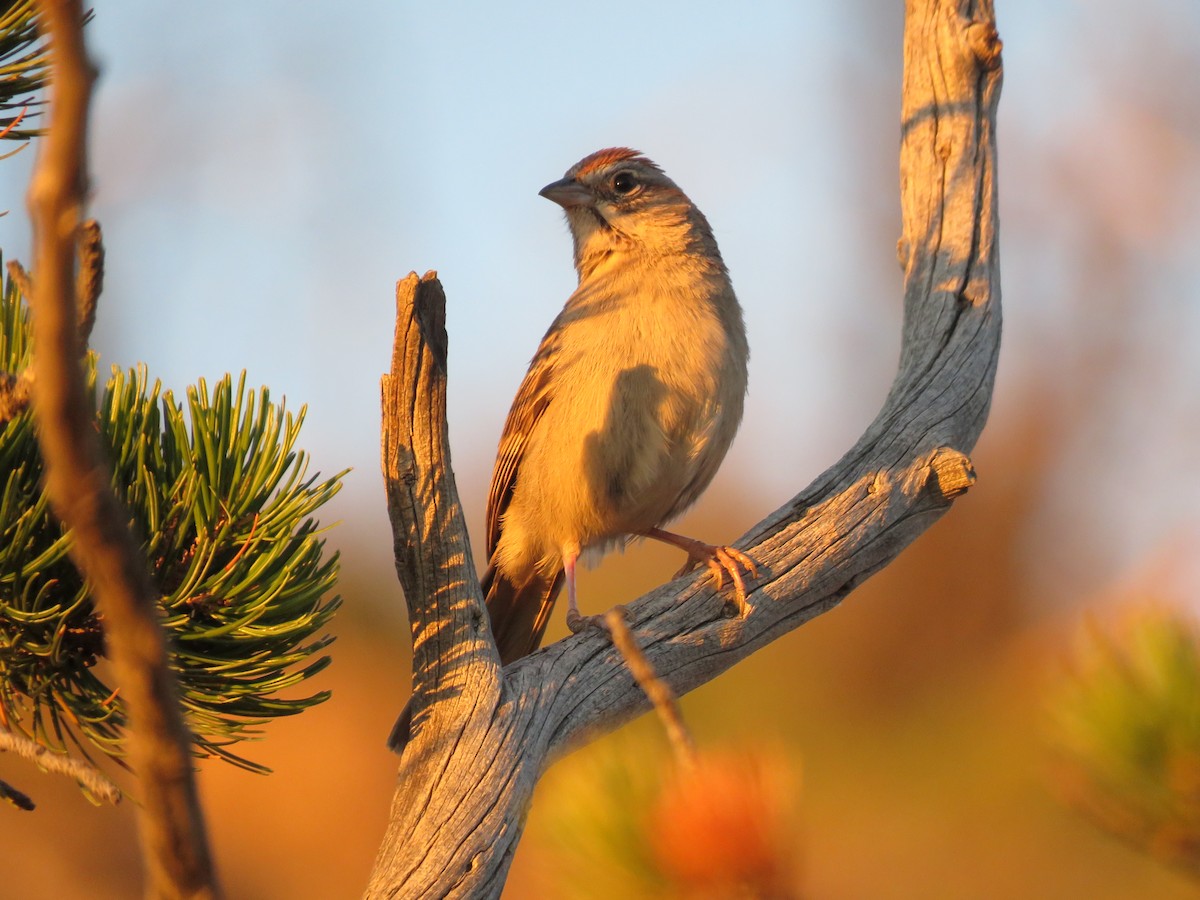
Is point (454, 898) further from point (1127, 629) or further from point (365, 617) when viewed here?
point (365, 617)

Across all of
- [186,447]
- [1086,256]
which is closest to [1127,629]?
[186,447]

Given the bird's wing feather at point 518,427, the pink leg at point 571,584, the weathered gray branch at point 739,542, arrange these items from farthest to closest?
1. the bird's wing feather at point 518,427
2. the pink leg at point 571,584
3. the weathered gray branch at point 739,542

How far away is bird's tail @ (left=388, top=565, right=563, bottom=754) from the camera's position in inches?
200

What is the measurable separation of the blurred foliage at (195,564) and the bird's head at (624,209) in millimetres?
3027

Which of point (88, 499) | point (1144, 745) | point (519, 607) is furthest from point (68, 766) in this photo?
point (519, 607)

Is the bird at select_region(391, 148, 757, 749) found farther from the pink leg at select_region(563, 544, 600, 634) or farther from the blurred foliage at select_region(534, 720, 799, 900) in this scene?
the blurred foliage at select_region(534, 720, 799, 900)

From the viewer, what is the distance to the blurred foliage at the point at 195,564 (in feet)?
7.08

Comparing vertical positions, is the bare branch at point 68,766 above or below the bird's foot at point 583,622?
above

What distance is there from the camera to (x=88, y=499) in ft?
3.05

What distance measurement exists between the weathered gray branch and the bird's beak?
1460mm

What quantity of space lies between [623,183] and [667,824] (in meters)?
4.40

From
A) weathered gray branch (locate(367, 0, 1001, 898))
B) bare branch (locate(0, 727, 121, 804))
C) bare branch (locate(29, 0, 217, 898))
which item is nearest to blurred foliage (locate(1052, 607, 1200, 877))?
bare branch (locate(29, 0, 217, 898))

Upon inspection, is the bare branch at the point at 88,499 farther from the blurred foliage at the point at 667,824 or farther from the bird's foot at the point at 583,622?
the bird's foot at the point at 583,622

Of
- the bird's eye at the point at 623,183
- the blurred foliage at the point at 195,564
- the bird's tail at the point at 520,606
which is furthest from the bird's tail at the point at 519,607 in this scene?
the blurred foliage at the point at 195,564
